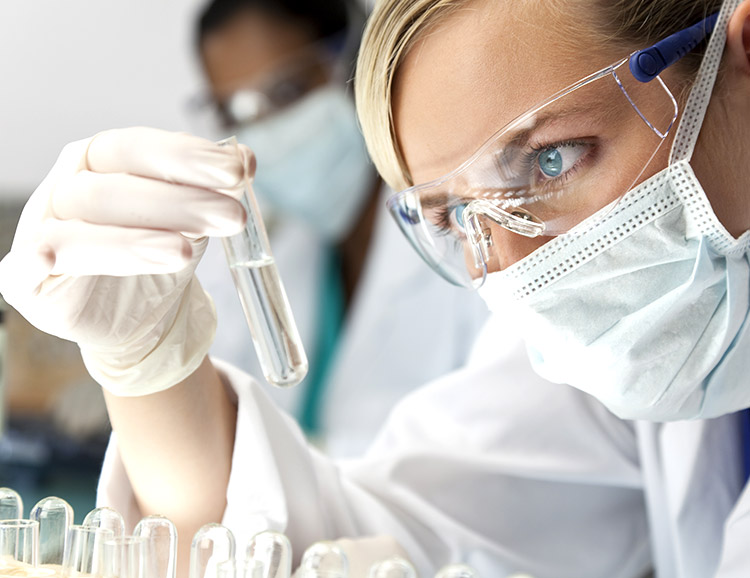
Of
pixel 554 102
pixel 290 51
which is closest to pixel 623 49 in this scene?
pixel 554 102

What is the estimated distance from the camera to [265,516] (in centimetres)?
113

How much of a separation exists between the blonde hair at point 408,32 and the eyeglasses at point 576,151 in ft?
0.11

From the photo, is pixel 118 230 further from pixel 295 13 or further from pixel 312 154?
pixel 295 13

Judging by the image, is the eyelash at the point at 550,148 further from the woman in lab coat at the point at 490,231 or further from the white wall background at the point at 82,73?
the white wall background at the point at 82,73

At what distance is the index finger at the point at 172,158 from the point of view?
32.4 inches

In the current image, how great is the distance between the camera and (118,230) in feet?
2.78

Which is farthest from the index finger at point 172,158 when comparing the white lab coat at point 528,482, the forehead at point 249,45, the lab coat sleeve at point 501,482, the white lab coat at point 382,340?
the forehead at point 249,45

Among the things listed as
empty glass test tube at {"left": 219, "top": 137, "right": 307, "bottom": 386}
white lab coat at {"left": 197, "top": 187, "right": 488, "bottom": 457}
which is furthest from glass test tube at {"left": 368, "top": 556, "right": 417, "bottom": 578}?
white lab coat at {"left": 197, "top": 187, "right": 488, "bottom": 457}

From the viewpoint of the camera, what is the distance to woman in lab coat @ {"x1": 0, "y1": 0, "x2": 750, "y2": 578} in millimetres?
879

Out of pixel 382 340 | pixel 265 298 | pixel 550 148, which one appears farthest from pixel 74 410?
pixel 550 148

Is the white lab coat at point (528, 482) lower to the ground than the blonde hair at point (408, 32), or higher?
lower

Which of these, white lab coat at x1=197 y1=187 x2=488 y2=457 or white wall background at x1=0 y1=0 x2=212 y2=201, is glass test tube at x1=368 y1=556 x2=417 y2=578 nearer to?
white lab coat at x1=197 y1=187 x2=488 y2=457

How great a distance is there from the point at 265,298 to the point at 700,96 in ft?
1.94

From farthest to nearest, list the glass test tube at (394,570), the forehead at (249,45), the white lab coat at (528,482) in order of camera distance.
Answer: the forehead at (249,45) → the white lab coat at (528,482) → the glass test tube at (394,570)
